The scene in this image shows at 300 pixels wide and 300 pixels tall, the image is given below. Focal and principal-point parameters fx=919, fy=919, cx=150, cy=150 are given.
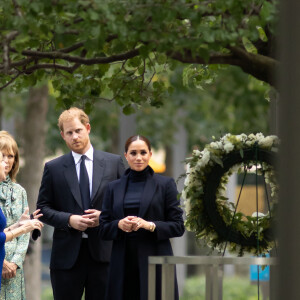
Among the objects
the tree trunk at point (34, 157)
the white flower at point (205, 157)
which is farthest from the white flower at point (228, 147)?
the tree trunk at point (34, 157)

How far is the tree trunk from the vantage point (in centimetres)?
1359

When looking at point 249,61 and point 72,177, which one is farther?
point 72,177

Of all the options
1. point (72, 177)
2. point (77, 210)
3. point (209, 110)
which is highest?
point (209, 110)

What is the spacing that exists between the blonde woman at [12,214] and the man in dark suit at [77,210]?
185mm

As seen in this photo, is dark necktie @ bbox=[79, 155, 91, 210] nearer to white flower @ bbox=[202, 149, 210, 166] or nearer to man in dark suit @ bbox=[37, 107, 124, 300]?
man in dark suit @ bbox=[37, 107, 124, 300]

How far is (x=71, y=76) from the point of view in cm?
678

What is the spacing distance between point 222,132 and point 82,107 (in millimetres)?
1092

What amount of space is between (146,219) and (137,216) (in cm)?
6

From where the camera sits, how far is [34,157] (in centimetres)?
1372

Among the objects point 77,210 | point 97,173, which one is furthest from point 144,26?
point 77,210

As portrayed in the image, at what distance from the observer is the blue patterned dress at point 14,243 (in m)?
6.49

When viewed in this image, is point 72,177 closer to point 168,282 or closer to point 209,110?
point 168,282

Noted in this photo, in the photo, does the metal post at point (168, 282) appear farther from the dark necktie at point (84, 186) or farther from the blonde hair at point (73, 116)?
the blonde hair at point (73, 116)

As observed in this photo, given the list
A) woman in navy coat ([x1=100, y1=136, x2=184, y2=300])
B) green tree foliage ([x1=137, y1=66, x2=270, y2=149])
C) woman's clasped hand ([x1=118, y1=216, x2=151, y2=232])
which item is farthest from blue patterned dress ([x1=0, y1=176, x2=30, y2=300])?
green tree foliage ([x1=137, y1=66, x2=270, y2=149])
